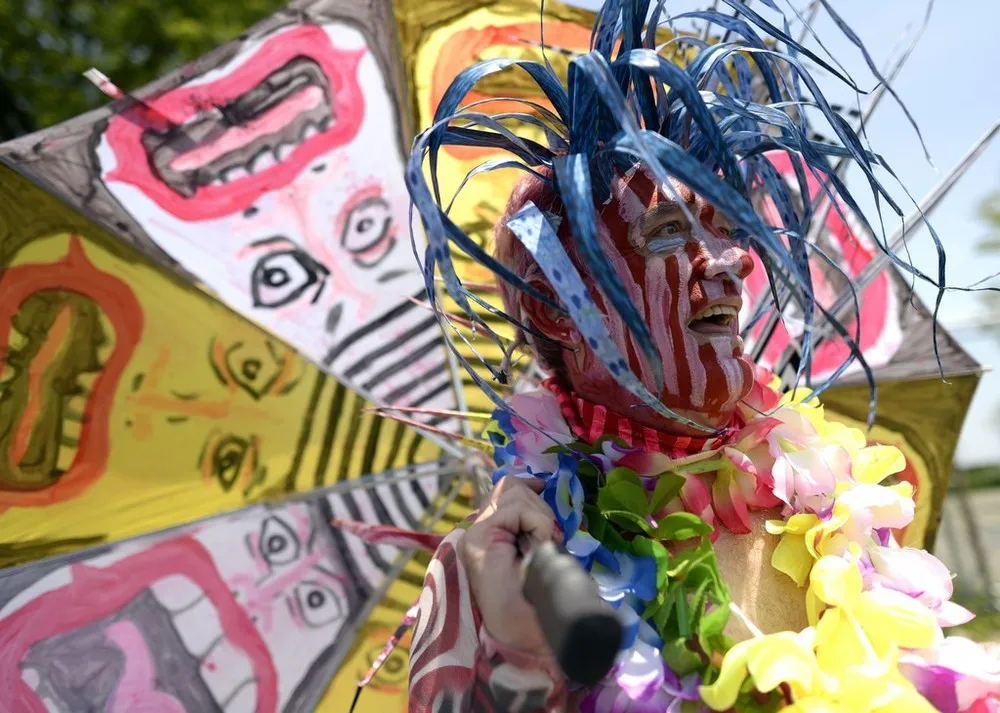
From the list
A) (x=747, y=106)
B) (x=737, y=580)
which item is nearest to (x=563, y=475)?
(x=737, y=580)

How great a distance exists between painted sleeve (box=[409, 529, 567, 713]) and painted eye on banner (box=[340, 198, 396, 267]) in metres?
1.03

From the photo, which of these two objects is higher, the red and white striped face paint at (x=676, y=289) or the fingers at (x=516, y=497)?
the red and white striped face paint at (x=676, y=289)

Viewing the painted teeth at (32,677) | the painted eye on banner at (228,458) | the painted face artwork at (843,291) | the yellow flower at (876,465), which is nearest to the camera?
the yellow flower at (876,465)

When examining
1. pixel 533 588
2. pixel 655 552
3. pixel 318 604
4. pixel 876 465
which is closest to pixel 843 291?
pixel 876 465

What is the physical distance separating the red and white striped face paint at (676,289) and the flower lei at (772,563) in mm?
141

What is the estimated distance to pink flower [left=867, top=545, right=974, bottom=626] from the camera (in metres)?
1.49

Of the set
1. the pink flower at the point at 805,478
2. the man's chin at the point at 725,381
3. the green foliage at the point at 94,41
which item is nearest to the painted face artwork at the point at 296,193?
the man's chin at the point at 725,381

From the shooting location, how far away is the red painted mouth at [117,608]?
1923 mm

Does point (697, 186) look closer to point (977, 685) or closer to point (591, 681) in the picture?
point (591, 681)

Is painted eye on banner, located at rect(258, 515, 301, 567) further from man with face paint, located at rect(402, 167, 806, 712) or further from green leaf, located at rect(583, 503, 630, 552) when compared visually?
green leaf, located at rect(583, 503, 630, 552)

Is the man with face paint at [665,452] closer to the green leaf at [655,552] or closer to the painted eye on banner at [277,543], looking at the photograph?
the green leaf at [655,552]

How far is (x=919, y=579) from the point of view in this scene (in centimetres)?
150

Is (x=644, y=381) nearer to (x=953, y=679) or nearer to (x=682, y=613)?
(x=682, y=613)

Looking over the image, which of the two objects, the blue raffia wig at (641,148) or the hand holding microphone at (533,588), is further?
the blue raffia wig at (641,148)
